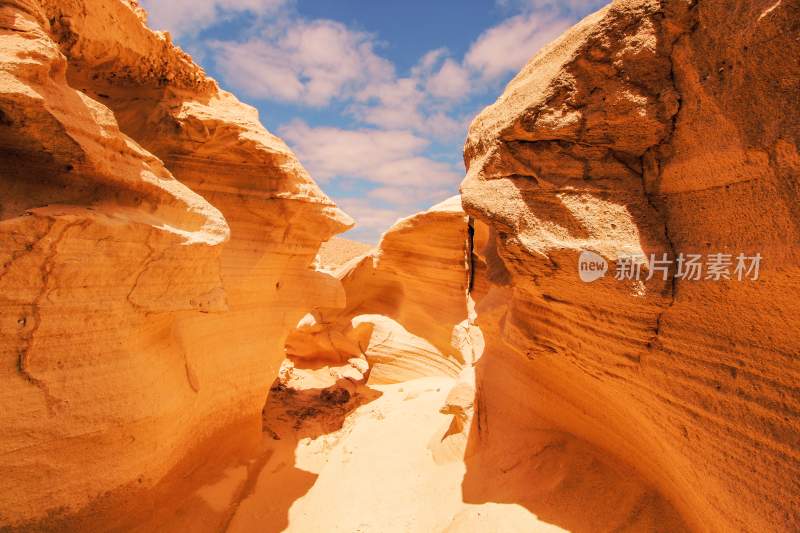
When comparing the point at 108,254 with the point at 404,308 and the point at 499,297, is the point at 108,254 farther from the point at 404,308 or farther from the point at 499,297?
the point at 404,308

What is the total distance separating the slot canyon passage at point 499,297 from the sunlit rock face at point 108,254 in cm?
1

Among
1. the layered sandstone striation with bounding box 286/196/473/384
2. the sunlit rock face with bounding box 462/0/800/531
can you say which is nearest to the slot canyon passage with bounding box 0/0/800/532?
the sunlit rock face with bounding box 462/0/800/531

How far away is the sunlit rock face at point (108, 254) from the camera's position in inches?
83.7

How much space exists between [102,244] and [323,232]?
8.70ft

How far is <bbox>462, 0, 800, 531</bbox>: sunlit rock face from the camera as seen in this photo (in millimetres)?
1504

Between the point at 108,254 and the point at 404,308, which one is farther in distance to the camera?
the point at 404,308

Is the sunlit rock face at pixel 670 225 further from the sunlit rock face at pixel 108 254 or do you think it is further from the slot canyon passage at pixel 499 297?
the sunlit rock face at pixel 108 254

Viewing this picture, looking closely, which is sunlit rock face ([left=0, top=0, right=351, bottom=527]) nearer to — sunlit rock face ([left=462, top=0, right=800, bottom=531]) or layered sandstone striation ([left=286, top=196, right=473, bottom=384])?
sunlit rock face ([left=462, top=0, right=800, bottom=531])

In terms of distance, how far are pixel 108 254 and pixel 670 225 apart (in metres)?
3.09

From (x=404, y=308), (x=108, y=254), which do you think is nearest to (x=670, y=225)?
(x=108, y=254)

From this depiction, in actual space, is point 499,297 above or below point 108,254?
below

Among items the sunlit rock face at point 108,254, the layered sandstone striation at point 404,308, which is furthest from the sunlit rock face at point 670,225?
the layered sandstone striation at point 404,308

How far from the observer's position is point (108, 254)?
95.2 inches

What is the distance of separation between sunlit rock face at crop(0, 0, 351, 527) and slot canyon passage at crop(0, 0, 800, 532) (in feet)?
0.05
